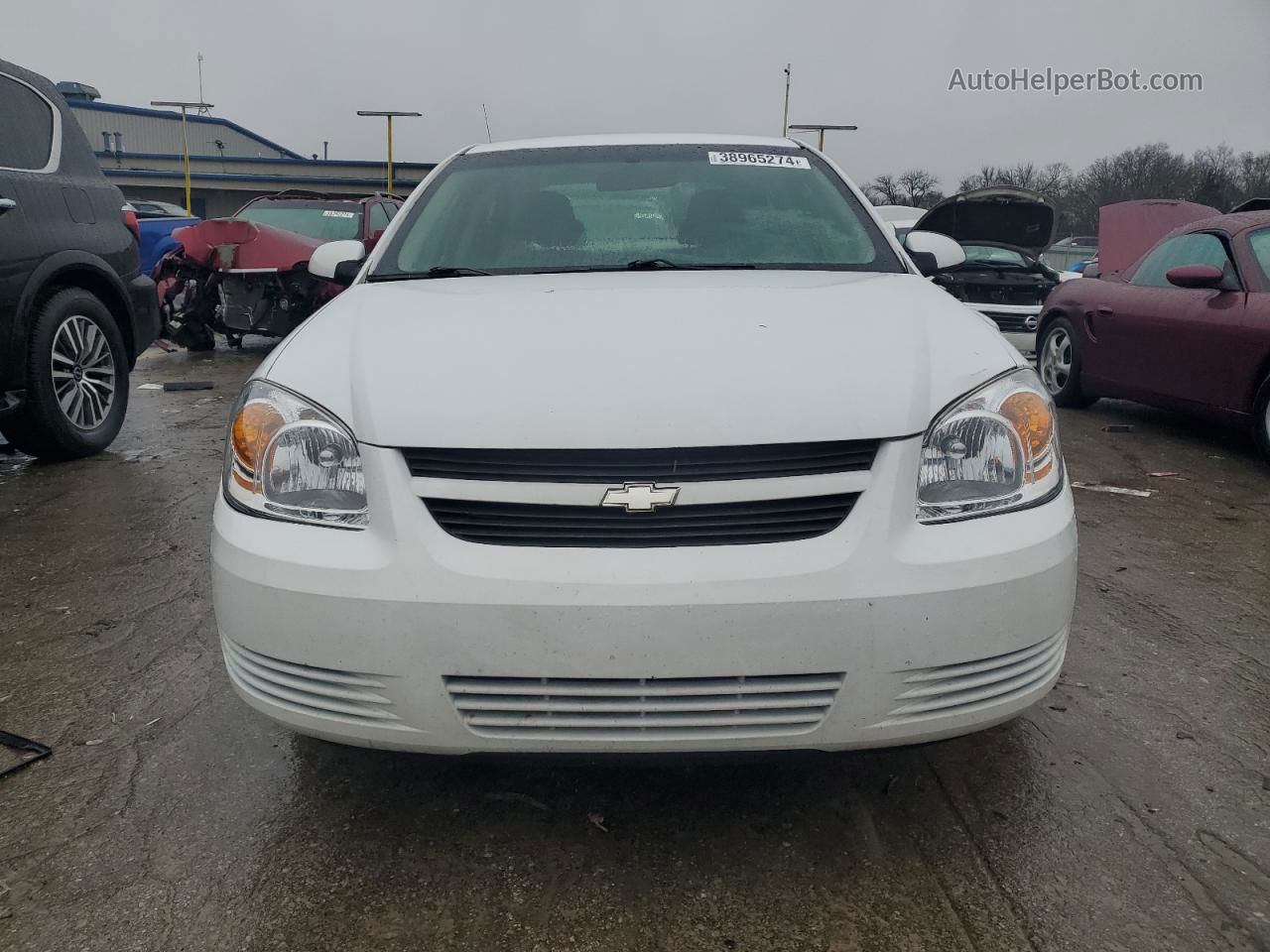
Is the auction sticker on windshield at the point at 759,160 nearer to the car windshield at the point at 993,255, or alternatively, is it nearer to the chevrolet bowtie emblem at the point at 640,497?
the chevrolet bowtie emblem at the point at 640,497

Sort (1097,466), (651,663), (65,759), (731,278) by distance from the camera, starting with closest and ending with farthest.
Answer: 1. (651,663)
2. (65,759)
3. (731,278)
4. (1097,466)

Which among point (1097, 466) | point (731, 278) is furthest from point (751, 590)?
point (1097, 466)

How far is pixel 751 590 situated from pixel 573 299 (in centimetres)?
92

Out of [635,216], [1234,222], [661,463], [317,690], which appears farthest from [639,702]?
[1234,222]

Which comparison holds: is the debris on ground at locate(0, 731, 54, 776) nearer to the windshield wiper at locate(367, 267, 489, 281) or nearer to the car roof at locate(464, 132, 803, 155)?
the windshield wiper at locate(367, 267, 489, 281)

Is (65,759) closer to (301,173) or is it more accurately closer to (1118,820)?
(1118,820)

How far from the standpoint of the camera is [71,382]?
202 inches

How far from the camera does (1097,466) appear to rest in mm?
5512

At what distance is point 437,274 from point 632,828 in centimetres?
158

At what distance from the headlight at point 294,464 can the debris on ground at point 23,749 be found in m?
0.89

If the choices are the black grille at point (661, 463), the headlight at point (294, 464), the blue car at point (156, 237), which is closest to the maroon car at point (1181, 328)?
the black grille at point (661, 463)

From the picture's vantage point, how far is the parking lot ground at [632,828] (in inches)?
69.8

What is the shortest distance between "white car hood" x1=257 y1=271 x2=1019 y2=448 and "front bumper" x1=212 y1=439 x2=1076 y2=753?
128 mm

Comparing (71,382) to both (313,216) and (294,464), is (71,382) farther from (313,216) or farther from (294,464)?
(313,216)
